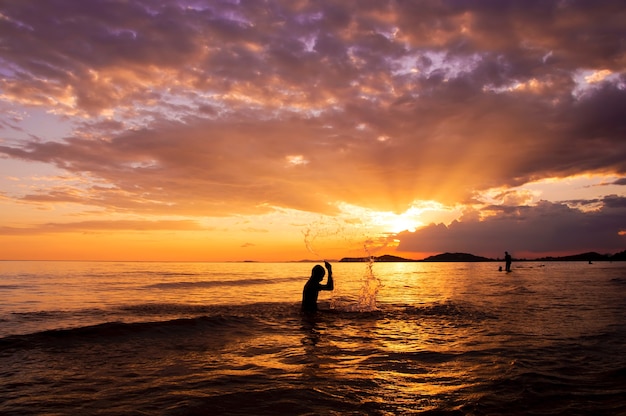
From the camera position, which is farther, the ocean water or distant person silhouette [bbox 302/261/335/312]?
distant person silhouette [bbox 302/261/335/312]

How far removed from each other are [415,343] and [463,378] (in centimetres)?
351

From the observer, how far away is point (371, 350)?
412 inches

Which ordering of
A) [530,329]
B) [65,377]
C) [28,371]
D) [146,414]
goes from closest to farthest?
[146,414] → [65,377] → [28,371] → [530,329]

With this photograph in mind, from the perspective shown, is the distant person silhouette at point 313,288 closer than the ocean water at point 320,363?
No

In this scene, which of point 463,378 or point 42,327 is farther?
point 42,327

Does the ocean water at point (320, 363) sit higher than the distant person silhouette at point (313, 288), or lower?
lower

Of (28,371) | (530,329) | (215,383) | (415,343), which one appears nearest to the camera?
(215,383)

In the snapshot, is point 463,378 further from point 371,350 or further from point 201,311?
point 201,311

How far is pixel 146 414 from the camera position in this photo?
6.09 m

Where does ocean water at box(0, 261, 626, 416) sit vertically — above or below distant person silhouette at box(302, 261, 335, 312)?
below

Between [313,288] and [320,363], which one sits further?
[313,288]

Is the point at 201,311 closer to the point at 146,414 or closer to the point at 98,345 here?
the point at 98,345

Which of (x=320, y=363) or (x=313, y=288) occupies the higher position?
(x=313, y=288)

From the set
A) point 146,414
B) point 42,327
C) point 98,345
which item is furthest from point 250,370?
point 42,327
